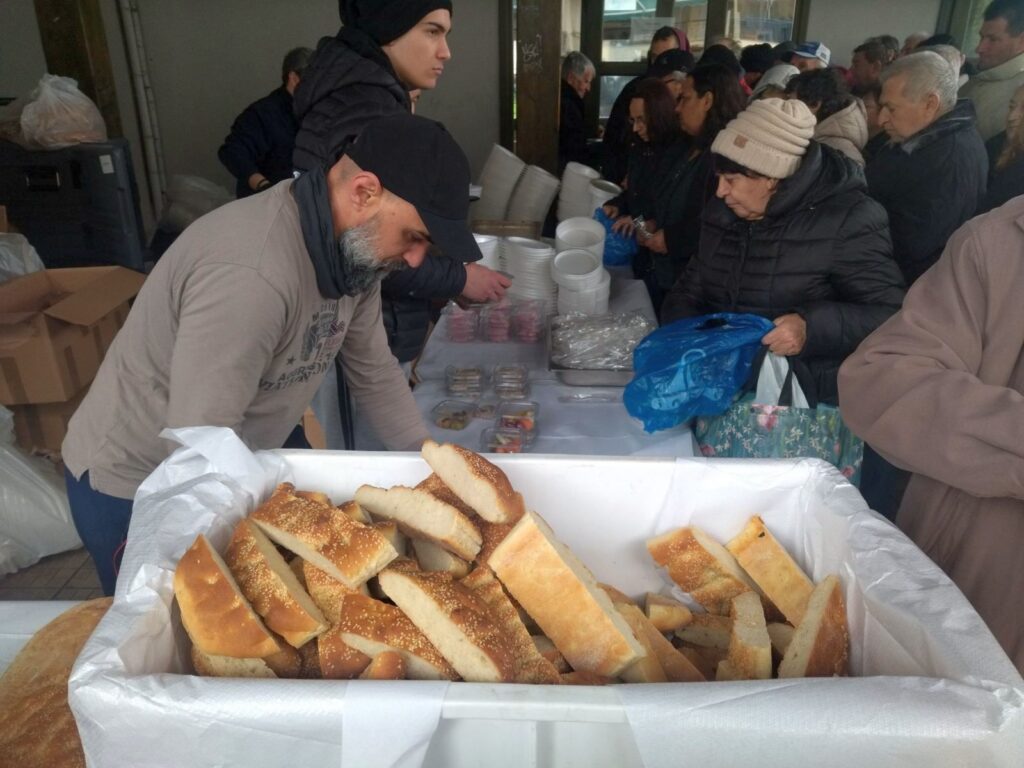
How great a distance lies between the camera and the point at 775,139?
2002 mm

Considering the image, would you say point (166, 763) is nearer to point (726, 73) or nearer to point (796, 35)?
point (726, 73)

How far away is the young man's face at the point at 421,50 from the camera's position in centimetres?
215

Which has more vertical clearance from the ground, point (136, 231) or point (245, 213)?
point (245, 213)

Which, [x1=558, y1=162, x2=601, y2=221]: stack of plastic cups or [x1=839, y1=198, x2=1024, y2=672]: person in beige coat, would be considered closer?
[x1=839, y1=198, x2=1024, y2=672]: person in beige coat

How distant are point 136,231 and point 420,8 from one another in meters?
3.58

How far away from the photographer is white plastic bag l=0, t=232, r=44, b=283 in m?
3.23

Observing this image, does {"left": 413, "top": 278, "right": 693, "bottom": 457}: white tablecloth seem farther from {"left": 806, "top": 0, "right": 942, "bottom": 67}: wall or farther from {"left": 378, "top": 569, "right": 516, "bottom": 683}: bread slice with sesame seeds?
{"left": 806, "top": 0, "right": 942, "bottom": 67}: wall

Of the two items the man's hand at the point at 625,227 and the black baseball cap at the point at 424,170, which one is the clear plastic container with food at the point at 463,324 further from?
the black baseball cap at the point at 424,170

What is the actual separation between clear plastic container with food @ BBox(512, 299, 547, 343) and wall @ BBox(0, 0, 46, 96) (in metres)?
5.37

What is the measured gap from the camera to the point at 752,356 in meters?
2.02

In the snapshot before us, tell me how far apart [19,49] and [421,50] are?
5.53 meters

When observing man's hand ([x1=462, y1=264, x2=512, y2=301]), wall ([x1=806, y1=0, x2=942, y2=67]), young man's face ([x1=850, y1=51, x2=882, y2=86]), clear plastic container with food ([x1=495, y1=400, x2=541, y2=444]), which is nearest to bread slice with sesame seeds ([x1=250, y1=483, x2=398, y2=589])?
clear plastic container with food ([x1=495, y1=400, x2=541, y2=444])

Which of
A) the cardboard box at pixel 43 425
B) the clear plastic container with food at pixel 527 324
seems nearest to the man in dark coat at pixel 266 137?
the cardboard box at pixel 43 425

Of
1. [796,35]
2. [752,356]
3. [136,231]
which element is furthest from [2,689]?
[796,35]
